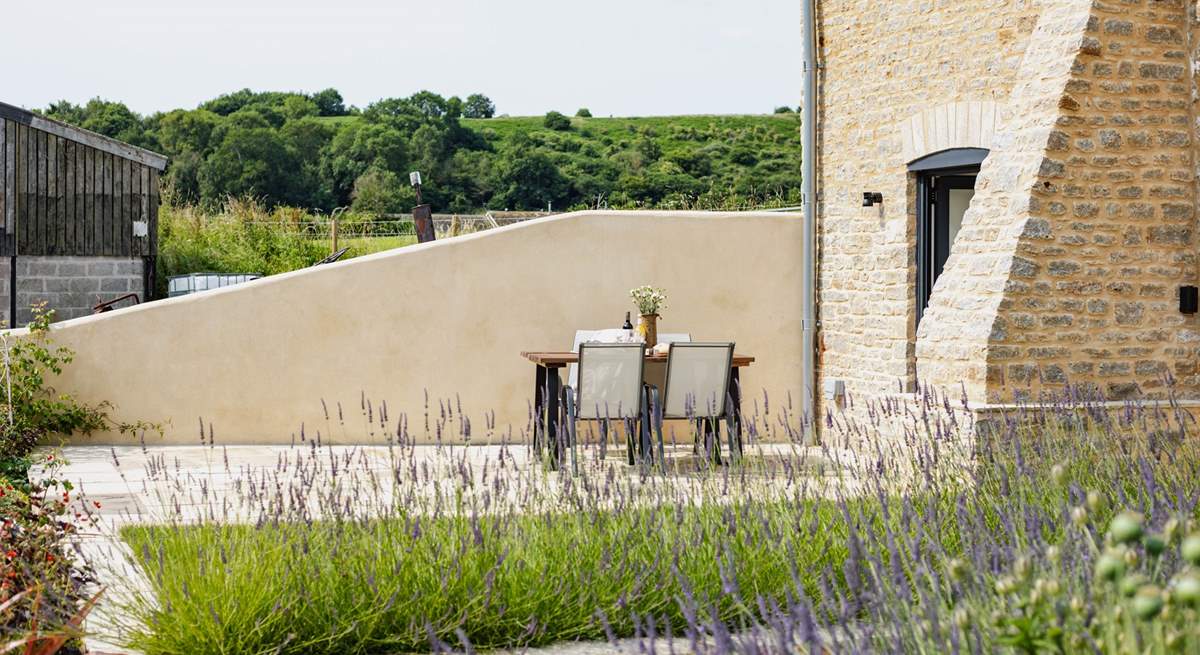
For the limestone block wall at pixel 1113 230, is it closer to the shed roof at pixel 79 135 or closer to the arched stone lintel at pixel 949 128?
the arched stone lintel at pixel 949 128

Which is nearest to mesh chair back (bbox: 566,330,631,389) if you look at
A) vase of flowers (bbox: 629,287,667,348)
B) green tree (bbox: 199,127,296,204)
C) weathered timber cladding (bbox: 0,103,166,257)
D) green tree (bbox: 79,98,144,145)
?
vase of flowers (bbox: 629,287,667,348)

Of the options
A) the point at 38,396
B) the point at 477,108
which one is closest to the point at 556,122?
the point at 477,108

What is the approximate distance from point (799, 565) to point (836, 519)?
45cm

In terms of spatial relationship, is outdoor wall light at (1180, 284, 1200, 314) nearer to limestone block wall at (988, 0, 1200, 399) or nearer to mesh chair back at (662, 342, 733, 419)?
A: limestone block wall at (988, 0, 1200, 399)

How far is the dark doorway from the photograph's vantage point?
8078 mm

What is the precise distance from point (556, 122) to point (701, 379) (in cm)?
4266

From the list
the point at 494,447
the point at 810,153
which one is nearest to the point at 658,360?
the point at 494,447

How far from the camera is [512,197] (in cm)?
3944

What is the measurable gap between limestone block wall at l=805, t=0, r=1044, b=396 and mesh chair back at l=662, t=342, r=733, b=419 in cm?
108

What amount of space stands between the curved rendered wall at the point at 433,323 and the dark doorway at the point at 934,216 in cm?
135

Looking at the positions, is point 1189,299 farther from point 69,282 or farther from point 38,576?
point 69,282

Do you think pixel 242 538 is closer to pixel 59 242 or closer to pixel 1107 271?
pixel 1107 271

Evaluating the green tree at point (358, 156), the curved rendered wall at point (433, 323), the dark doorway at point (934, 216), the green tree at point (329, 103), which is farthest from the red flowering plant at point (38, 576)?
the green tree at point (329, 103)

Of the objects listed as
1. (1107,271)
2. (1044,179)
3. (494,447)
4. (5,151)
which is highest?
(5,151)
